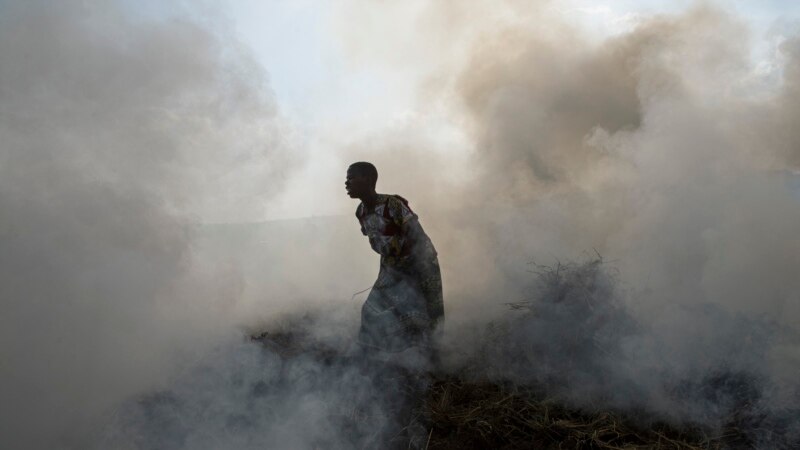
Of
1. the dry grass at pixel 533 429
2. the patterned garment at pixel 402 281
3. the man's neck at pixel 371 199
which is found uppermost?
the man's neck at pixel 371 199

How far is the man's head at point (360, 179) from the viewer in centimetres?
400

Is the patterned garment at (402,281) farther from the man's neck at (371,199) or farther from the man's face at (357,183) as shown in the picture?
the man's face at (357,183)

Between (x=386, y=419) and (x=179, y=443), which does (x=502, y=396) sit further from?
(x=179, y=443)

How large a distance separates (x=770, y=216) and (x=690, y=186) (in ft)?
3.65

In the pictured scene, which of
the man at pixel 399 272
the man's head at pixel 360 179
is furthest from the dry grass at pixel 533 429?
the man's head at pixel 360 179

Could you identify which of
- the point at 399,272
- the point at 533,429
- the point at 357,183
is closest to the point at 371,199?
the point at 357,183

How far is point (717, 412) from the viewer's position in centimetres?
352

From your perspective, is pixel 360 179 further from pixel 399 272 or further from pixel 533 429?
pixel 533 429

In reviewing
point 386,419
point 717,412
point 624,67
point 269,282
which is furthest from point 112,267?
point 624,67

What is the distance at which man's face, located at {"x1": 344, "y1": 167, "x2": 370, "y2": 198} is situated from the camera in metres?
4.00

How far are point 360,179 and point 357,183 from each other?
0.04 metres

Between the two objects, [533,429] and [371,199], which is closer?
[533,429]

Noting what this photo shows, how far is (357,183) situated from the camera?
4008 mm

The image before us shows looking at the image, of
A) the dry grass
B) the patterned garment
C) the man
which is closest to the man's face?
the man
